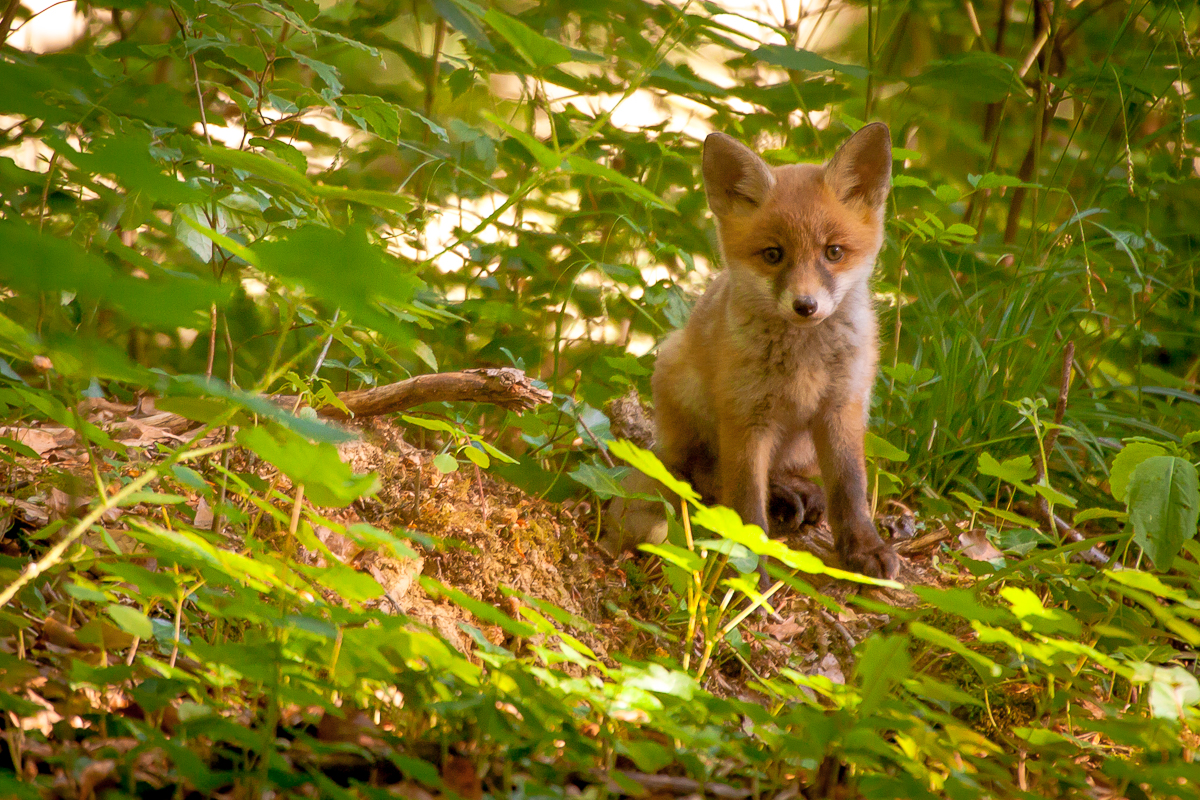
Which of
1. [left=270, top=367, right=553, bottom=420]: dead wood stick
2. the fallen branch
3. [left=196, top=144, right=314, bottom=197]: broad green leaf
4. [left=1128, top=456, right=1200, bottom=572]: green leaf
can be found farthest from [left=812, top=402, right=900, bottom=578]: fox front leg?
[left=196, top=144, right=314, bottom=197]: broad green leaf

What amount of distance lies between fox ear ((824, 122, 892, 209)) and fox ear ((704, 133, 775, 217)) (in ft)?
0.67

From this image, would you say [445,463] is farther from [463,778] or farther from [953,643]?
[953,643]

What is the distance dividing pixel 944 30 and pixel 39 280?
5051 millimetres

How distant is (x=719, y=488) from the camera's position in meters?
3.02

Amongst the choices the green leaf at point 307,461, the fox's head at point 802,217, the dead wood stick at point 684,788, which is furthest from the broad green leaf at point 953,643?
the fox's head at point 802,217

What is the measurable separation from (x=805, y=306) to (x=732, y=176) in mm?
595

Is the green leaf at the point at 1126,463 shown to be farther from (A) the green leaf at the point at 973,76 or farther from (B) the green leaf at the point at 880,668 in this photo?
(A) the green leaf at the point at 973,76

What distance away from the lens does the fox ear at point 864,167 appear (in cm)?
265

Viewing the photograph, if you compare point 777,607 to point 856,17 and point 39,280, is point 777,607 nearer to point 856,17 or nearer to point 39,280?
point 39,280

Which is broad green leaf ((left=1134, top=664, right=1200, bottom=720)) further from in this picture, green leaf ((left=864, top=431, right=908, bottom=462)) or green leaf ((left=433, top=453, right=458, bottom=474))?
green leaf ((left=433, top=453, right=458, bottom=474))

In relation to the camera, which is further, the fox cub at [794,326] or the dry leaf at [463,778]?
the fox cub at [794,326]

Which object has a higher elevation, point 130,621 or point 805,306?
point 805,306

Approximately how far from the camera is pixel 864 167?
2725 mm

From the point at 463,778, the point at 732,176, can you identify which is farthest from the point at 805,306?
the point at 463,778
